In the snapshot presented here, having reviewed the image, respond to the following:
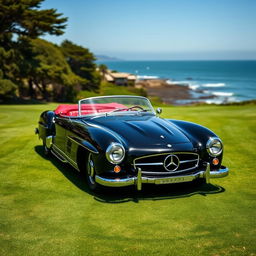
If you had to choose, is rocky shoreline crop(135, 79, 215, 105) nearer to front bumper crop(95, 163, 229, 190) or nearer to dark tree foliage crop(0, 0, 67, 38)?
dark tree foliage crop(0, 0, 67, 38)

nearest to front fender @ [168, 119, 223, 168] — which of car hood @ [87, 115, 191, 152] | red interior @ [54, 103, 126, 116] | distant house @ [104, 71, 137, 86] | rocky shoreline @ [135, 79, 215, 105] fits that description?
car hood @ [87, 115, 191, 152]

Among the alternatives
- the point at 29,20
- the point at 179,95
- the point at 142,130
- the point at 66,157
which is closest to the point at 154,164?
the point at 142,130

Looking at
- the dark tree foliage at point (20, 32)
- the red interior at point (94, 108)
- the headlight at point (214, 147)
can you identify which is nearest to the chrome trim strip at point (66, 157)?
the red interior at point (94, 108)

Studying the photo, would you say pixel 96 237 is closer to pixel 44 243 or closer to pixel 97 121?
pixel 44 243

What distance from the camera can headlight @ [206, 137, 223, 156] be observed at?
6445 mm

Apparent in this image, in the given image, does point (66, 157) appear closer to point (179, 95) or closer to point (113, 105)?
point (113, 105)

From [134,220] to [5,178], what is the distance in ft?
10.00

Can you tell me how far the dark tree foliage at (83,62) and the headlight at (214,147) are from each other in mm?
71178

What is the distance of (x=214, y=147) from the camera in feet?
21.5

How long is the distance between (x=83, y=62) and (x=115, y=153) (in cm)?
7446

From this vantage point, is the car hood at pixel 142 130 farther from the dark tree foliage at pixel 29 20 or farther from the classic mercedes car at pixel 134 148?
the dark tree foliage at pixel 29 20

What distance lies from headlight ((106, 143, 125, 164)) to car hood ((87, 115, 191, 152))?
184 millimetres

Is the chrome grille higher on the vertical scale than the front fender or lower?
lower

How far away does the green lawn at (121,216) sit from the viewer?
14.1 feet
